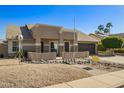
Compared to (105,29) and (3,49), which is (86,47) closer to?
(3,49)

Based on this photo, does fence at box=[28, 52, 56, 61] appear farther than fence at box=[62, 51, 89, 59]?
No

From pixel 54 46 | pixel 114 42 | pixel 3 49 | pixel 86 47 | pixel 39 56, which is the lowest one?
pixel 39 56

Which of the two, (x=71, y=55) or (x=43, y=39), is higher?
(x=43, y=39)

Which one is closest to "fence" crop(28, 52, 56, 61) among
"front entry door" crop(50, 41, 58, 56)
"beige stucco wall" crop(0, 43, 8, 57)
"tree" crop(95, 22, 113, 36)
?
"front entry door" crop(50, 41, 58, 56)

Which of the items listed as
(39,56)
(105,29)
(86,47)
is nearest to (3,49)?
(39,56)

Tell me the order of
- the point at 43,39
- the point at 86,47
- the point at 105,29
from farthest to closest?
the point at 105,29, the point at 86,47, the point at 43,39

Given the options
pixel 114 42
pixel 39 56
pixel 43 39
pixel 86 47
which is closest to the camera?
pixel 39 56

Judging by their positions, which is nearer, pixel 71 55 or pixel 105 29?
pixel 71 55

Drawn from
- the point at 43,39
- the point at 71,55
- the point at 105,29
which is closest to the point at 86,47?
the point at 43,39

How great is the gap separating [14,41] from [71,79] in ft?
40.8

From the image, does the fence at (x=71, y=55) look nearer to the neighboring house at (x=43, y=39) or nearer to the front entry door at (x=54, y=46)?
the neighboring house at (x=43, y=39)

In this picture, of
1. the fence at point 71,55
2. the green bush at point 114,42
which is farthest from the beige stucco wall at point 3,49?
the green bush at point 114,42

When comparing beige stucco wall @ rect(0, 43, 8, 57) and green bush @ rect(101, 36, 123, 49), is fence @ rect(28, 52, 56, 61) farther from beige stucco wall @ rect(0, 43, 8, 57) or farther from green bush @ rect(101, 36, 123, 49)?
green bush @ rect(101, 36, 123, 49)
